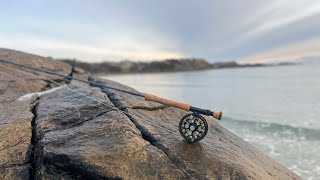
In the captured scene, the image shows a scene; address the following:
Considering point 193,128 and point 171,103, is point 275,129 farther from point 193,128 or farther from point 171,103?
point 193,128

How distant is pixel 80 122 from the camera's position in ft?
15.5

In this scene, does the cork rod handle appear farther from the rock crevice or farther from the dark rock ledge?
the rock crevice

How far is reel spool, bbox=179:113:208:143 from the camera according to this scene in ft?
14.7

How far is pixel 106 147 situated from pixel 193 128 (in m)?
1.18

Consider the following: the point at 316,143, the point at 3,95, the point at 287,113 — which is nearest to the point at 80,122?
the point at 3,95

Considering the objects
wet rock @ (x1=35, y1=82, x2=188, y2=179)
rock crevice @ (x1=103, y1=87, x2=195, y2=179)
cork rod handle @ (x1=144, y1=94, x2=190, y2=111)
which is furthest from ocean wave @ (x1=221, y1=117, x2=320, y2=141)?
wet rock @ (x1=35, y1=82, x2=188, y2=179)

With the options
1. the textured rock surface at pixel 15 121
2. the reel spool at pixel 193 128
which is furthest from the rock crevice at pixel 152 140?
the textured rock surface at pixel 15 121

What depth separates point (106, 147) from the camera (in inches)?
160

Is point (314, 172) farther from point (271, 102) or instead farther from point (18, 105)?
point (271, 102)

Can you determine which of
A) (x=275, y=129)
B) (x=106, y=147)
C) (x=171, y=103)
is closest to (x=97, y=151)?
(x=106, y=147)

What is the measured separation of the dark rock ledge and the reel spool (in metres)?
0.10

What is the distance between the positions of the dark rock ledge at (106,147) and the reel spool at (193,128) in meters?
0.10

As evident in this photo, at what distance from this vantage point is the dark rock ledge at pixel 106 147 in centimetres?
394

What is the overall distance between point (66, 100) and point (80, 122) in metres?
1.00
